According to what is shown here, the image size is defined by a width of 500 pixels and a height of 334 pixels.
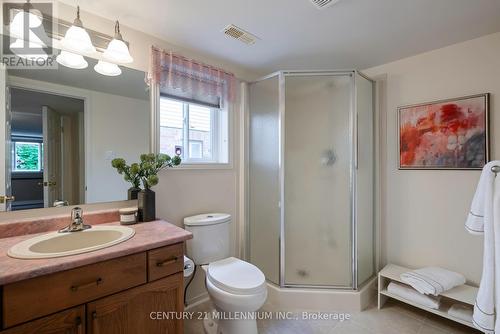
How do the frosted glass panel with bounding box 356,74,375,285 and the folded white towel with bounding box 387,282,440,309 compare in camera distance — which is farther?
the frosted glass panel with bounding box 356,74,375,285

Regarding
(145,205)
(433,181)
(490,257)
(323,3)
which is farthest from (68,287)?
(433,181)

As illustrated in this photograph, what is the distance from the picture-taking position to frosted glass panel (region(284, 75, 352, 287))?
2.14m

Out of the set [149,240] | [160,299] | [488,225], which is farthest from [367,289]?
[149,240]

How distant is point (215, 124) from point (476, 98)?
217cm

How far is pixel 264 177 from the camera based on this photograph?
2273 millimetres

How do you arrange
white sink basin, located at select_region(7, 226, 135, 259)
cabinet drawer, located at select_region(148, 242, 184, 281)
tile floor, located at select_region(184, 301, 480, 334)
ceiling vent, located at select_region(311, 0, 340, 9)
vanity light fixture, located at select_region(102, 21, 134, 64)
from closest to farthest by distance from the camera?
1. white sink basin, located at select_region(7, 226, 135, 259)
2. cabinet drawer, located at select_region(148, 242, 184, 281)
3. ceiling vent, located at select_region(311, 0, 340, 9)
4. vanity light fixture, located at select_region(102, 21, 134, 64)
5. tile floor, located at select_region(184, 301, 480, 334)

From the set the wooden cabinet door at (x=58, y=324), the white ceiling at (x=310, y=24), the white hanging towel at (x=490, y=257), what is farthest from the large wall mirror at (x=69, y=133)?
the white hanging towel at (x=490, y=257)

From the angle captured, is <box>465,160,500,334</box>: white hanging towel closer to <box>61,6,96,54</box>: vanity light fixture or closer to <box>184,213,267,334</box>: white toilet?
<box>184,213,267,334</box>: white toilet

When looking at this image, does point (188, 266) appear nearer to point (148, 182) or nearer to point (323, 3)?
point (148, 182)

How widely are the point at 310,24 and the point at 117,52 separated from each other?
1.32m

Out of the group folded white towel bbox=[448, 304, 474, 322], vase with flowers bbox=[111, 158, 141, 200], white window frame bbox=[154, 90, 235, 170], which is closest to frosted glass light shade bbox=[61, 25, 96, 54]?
white window frame bbox=[154, 90, 235, 170]

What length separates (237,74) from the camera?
235 centimetres

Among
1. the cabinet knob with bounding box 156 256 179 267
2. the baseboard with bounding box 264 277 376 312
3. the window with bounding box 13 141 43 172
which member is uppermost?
the window with bounding box 13 141 43 172

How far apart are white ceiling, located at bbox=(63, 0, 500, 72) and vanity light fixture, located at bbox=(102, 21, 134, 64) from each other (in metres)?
0.18
